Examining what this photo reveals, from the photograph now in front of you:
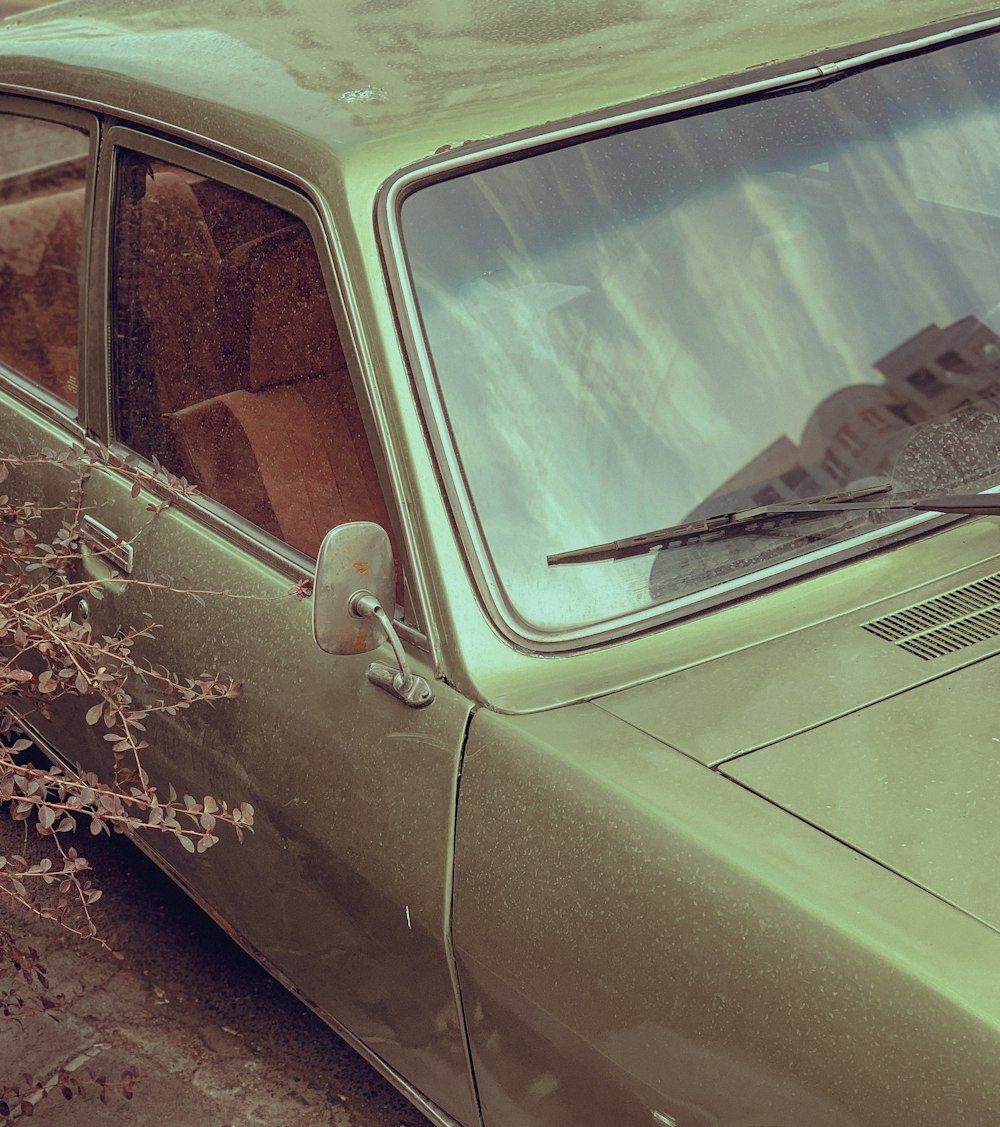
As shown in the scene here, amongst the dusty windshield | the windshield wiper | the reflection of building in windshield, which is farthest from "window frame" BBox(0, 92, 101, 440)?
the reflection of building in windshield

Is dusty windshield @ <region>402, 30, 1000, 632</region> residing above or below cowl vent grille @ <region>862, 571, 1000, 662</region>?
above

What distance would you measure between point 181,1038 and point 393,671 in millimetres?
1297

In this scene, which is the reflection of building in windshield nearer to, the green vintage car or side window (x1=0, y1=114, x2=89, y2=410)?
the green vintage car

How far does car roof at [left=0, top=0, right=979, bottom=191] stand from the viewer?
7.15ft

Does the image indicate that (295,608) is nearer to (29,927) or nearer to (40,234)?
(29,927)

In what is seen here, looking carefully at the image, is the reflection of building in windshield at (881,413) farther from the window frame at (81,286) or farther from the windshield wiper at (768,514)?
the window frame at (81,286)

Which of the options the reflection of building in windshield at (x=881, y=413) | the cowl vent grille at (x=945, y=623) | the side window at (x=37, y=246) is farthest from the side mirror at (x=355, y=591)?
the side window at (x=37, y=246)

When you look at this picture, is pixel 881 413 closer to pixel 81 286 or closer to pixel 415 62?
pixel 415 62

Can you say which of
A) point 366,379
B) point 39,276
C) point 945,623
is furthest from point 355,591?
point 39,276

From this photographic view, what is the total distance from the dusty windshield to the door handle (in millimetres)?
802

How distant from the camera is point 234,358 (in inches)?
98.0

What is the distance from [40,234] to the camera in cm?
360

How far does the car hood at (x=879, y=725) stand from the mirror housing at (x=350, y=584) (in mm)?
334

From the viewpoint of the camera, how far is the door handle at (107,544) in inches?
101
